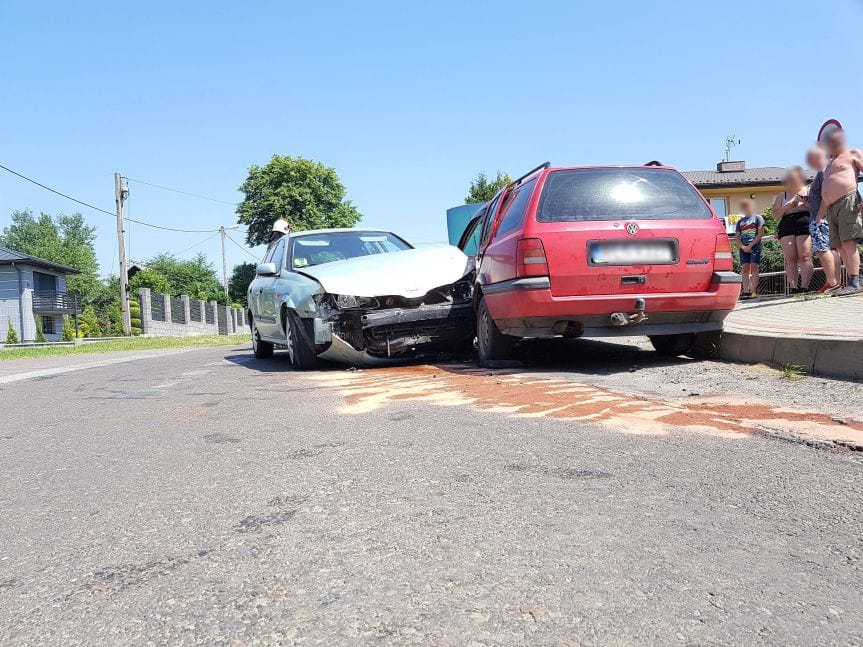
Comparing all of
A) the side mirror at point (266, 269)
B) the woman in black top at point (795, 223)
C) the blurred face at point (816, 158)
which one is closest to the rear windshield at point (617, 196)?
the blurred face at point (816, 158)

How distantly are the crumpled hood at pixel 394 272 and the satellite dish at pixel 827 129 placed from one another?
448cm

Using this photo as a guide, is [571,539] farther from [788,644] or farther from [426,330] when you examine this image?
[426,330]

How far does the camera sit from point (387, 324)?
733 cm

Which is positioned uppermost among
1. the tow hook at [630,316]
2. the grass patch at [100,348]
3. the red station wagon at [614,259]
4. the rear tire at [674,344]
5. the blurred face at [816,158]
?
the blurred face at [816,158]

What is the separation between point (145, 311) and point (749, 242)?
3454cm

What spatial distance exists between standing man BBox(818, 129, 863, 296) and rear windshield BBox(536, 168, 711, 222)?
2699mm

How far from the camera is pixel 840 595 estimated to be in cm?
189

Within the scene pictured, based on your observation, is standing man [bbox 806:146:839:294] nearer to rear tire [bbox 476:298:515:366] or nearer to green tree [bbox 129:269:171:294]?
A: rear tire [bbox 476:298:515:366]

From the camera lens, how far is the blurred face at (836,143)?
27.4 ft

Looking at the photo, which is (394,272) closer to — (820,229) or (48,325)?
(820,229)

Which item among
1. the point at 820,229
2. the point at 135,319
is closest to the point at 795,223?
the point at 820,229

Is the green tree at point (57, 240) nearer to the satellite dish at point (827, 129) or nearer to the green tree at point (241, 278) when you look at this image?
the green tree at point (241, 278)

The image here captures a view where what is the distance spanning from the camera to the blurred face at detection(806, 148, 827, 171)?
28.7 ft

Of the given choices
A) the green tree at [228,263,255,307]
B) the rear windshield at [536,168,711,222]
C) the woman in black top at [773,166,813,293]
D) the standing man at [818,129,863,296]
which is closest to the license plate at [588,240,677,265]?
the rear windshield at [536,168,711,222]
